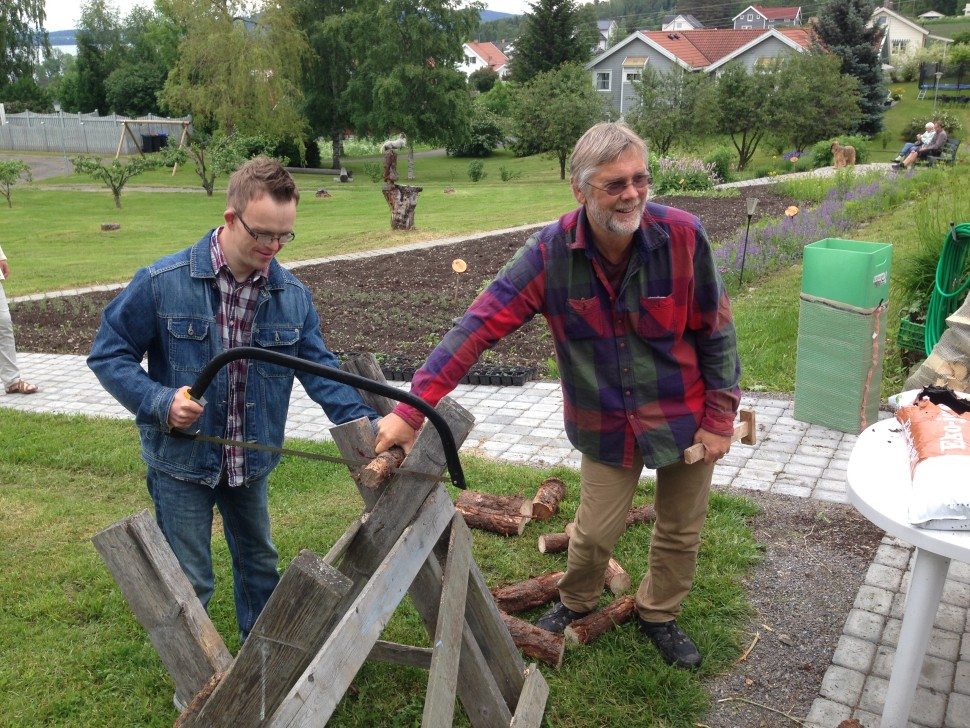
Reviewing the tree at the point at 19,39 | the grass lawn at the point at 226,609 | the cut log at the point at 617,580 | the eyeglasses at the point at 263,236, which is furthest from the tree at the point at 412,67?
the eyeglasses at the point at 263,236

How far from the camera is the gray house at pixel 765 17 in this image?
9500 cm

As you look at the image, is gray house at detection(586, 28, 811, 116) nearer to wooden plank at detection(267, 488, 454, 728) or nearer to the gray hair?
the gray hair

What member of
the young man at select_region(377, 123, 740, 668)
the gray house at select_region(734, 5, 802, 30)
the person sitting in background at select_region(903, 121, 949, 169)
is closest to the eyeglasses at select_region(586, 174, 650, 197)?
the young man at select_region(377, 123, 740, 668)

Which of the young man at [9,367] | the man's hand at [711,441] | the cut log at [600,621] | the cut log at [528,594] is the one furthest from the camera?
the young man at [9,367]

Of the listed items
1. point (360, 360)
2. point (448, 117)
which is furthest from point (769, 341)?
point (448, 117)

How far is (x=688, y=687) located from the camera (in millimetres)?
3238

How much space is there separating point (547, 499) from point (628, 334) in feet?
6.40

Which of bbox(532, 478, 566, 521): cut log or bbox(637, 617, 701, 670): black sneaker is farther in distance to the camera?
bbox(532, 478, 566, 521): cut log

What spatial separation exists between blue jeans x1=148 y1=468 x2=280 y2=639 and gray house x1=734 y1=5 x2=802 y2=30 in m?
104

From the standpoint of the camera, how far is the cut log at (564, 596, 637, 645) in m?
3.50

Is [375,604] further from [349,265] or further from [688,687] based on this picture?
[349,265]

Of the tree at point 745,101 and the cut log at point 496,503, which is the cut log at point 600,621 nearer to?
the cut log at point 496,503

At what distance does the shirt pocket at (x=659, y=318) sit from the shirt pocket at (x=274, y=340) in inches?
47.7

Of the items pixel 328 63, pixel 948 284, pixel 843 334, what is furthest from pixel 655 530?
pixel 328 63
